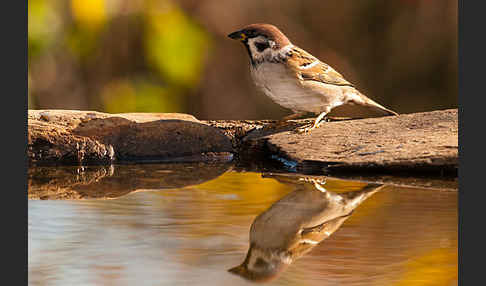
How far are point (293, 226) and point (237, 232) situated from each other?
206 mm

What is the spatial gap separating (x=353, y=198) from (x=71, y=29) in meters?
3.24

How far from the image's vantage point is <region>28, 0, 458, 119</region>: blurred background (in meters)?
5.44

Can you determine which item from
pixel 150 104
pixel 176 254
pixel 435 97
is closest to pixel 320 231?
pixel 176 254

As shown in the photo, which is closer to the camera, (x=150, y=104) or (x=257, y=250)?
(x=257, y=250)

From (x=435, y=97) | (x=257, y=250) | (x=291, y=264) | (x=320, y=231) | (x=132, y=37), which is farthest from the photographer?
(x=435, y=97)

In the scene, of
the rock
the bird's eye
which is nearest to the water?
the rock

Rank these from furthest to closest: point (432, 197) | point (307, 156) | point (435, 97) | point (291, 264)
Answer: point (435, 97)
point (307, 156)
point (432, 197)
point (291, 264)

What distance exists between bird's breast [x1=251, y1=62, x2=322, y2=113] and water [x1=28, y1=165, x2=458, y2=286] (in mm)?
1012

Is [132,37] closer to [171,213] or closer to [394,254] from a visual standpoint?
[171,213]

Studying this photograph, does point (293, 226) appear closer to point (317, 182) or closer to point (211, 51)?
point (317, 182)

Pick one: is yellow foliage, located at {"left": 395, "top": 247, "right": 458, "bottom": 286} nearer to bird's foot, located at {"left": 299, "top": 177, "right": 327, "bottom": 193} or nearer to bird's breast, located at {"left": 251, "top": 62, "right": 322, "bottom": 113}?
bird's foot, located at {"left": 299, "top": 177, "right": 327, "bottom": 193}

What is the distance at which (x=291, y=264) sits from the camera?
198 centimetres

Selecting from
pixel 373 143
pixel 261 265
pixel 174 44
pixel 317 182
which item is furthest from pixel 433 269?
pixel 174 44

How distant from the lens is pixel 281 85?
4.34 m
